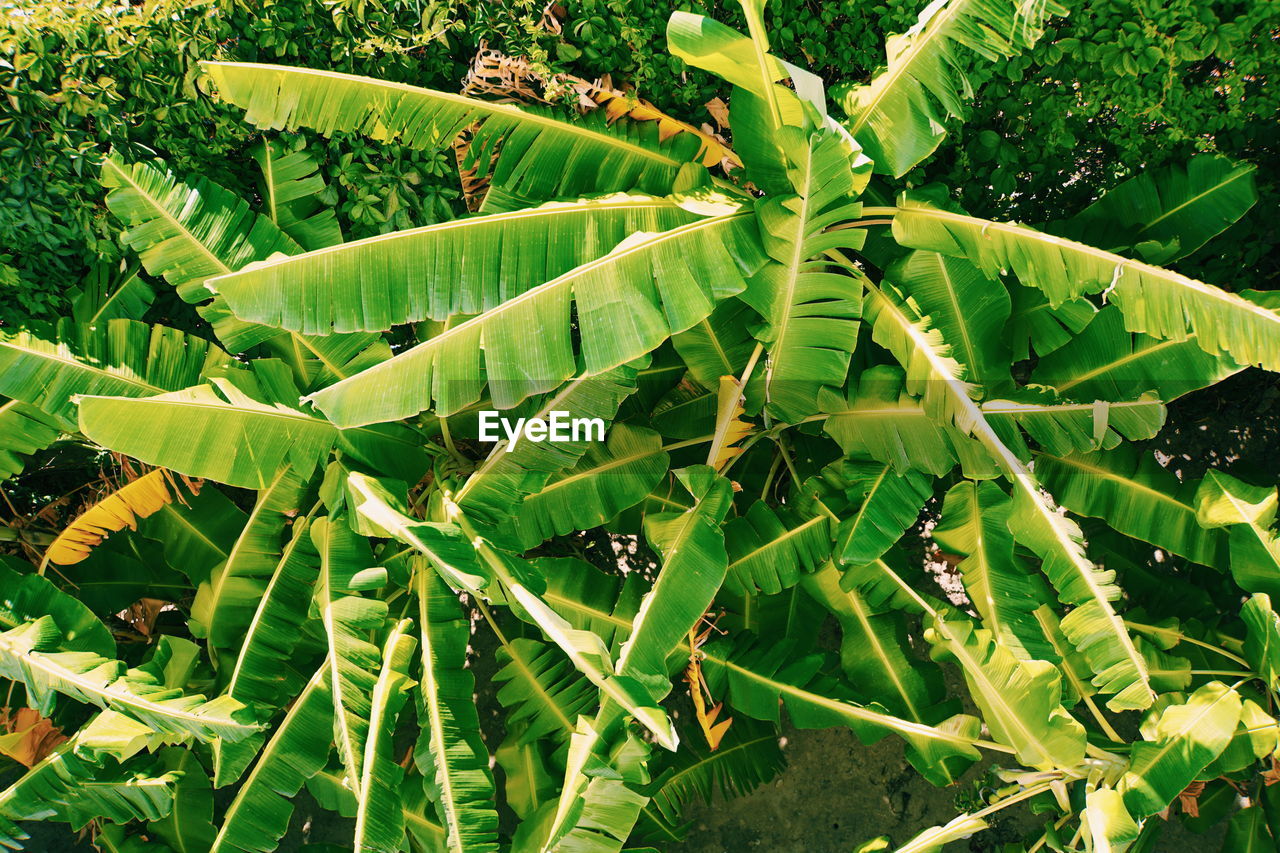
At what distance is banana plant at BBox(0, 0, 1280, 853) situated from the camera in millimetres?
2053

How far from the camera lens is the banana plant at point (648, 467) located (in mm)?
2053

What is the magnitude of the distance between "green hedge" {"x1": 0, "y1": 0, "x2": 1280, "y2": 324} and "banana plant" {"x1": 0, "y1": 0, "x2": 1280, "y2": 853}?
9.6 inches

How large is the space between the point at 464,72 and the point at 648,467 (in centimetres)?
148

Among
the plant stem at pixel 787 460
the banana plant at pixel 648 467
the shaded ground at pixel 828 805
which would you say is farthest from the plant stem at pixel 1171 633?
the plant stem at pixel 787 460

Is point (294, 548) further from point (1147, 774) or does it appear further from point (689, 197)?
point (1147, 774)

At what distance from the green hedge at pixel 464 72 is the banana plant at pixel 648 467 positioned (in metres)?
0.24

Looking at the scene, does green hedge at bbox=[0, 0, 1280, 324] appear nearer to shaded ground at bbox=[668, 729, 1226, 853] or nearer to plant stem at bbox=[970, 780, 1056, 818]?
plant stem at bbox=[970, 780, 1056, 818]

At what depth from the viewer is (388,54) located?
260cm

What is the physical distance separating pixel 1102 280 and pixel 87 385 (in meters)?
2.89

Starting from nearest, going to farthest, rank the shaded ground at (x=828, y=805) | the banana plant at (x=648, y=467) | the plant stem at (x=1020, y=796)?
1. the banana plant at (x=648, y=467)
2. the plant stem at (x=1020, y=796)
3. the shaded ground at (x=828, y=805)

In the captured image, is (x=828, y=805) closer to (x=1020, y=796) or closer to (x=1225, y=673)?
(x=1020, y=796)

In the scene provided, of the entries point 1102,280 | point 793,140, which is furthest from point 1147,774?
point 793,140

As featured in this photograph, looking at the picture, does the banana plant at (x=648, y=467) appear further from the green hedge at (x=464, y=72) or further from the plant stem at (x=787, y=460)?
the green hedge at (x=464, y=72)

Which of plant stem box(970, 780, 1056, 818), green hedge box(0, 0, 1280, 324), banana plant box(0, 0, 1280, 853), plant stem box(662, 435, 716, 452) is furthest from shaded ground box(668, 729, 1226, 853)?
green hedge box(0, 0, 1280, 324)
